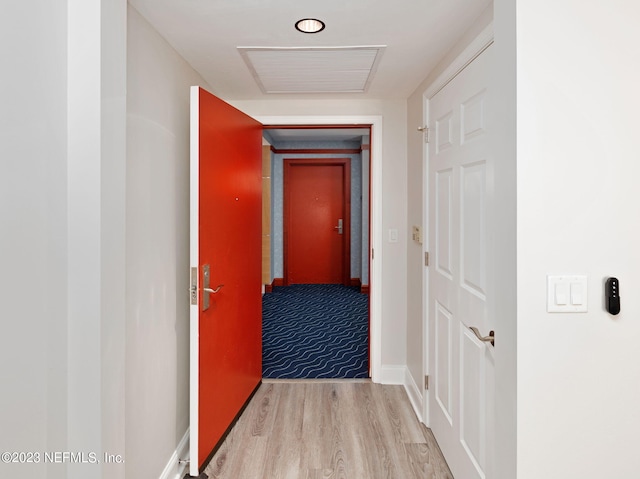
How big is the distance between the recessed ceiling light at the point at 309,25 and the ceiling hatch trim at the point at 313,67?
21 cm

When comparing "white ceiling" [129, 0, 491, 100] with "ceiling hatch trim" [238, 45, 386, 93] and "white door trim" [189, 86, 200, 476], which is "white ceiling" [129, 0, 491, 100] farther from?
"white door trim" [189, 86, 200, 476]

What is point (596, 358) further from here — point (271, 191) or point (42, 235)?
point (271, 191)

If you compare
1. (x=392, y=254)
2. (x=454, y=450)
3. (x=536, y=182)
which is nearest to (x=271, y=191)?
(x=392, y=254)

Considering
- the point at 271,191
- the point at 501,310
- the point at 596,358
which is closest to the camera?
the point at 596,358

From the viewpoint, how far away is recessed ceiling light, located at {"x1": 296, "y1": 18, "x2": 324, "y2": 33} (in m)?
1.69

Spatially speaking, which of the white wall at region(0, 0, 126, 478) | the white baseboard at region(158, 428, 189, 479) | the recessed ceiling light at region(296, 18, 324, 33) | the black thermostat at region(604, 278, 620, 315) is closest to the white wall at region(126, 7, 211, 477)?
the white baseboard at region(158, 428, 189, 479)

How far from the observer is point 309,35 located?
6.02ft

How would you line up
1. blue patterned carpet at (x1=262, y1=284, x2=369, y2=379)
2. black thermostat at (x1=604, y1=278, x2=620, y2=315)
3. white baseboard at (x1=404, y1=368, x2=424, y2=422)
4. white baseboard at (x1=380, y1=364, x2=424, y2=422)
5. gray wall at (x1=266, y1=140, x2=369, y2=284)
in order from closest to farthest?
black thermostat at (x1=604, y1=278, x2=620, y2=315)
white baseboard at (x1=404, y1=368, x2=424, y2=422)
white baseboard at (x1=380, y1=364, x2=424, y2=422)
blue patterned carpet at (x1=262, y1=284, x2=369, y2=379)
gray wall at (x1=266, y1=140, x2=369, y2=284)

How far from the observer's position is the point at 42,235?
3.37 ft

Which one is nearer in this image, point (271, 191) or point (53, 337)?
point (53, 337)

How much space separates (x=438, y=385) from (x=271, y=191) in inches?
174

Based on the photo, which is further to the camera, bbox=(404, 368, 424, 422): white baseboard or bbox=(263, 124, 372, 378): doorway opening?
bbox=(263, 124, 372, 378): doorway opening

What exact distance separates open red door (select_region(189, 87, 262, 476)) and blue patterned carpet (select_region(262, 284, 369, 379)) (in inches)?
22.1

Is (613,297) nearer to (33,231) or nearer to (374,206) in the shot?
(33,231)
